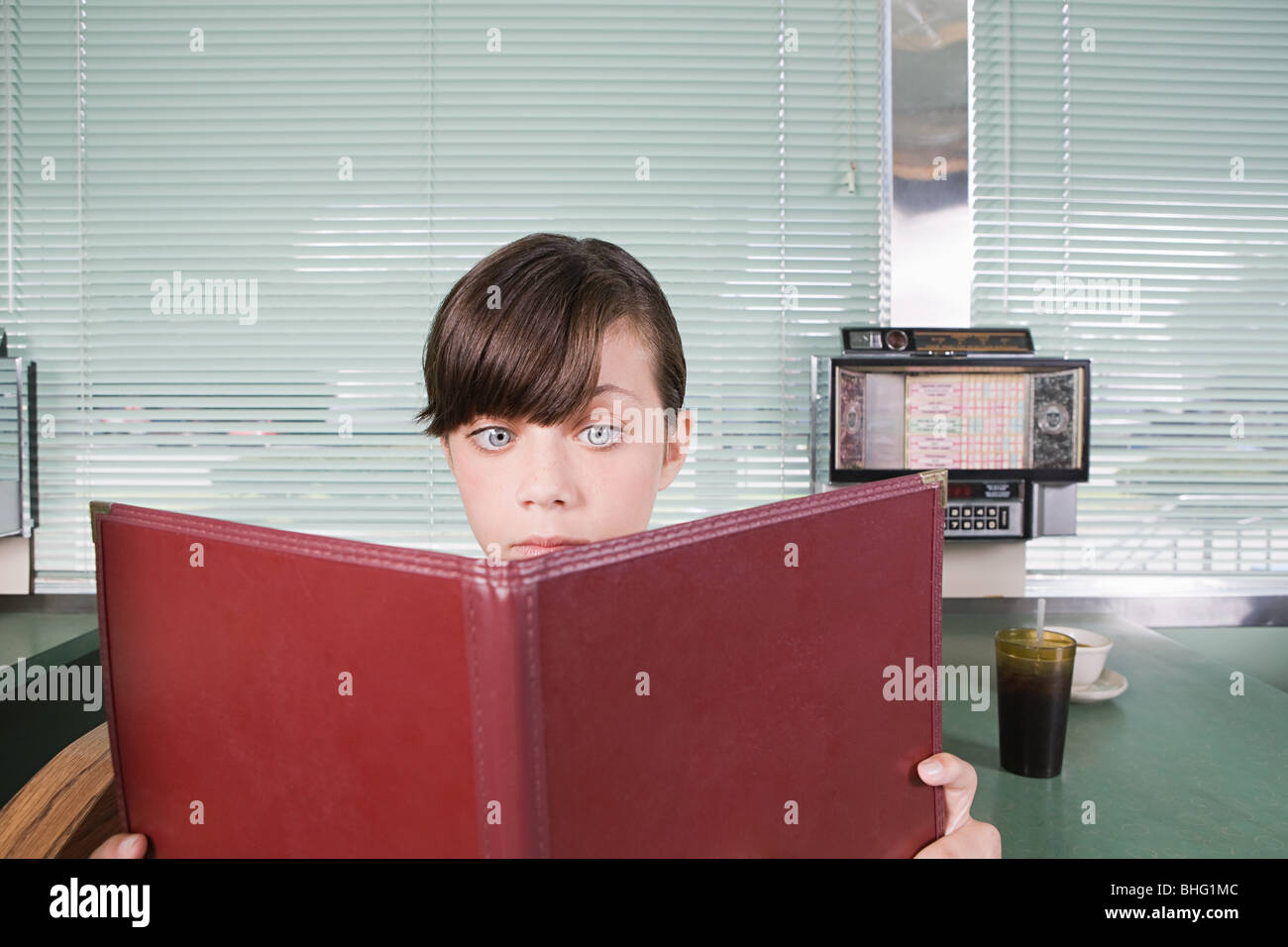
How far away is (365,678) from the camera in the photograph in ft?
1.30

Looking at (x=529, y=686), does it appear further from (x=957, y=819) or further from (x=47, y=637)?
(x=47, y=637)

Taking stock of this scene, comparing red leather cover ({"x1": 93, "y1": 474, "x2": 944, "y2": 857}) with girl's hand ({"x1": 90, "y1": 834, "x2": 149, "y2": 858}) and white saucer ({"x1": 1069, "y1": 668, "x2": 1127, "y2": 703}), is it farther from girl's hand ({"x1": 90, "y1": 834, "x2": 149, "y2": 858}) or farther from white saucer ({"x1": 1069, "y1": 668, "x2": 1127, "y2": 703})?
white saucer ({"x1": 1069, "y1": 668, "x2": 1127, "y2": 703})

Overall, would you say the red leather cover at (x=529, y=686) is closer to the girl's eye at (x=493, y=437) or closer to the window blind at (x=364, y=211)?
the girl's eye at (x=493, y=437)

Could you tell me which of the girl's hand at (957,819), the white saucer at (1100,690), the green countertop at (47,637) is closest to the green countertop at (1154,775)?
the white saucer at (1100,690)

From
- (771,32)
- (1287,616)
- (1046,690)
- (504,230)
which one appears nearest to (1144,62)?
(771,32)

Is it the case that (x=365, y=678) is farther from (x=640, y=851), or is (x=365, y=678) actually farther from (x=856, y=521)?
(x=856, y=521)

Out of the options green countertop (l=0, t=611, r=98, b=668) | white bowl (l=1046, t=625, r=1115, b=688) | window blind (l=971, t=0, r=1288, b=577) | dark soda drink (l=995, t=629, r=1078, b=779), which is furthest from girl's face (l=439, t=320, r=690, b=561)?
window blind (l=971, t=0, r=1288, b=577)

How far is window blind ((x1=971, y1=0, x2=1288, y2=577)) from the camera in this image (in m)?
2.23

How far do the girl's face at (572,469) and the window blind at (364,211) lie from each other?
137cm

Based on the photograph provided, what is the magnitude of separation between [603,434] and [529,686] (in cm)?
56

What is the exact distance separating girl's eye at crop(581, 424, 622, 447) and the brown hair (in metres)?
0.04

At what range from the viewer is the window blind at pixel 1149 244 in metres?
2.23

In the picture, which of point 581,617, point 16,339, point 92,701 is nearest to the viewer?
point 581,617
